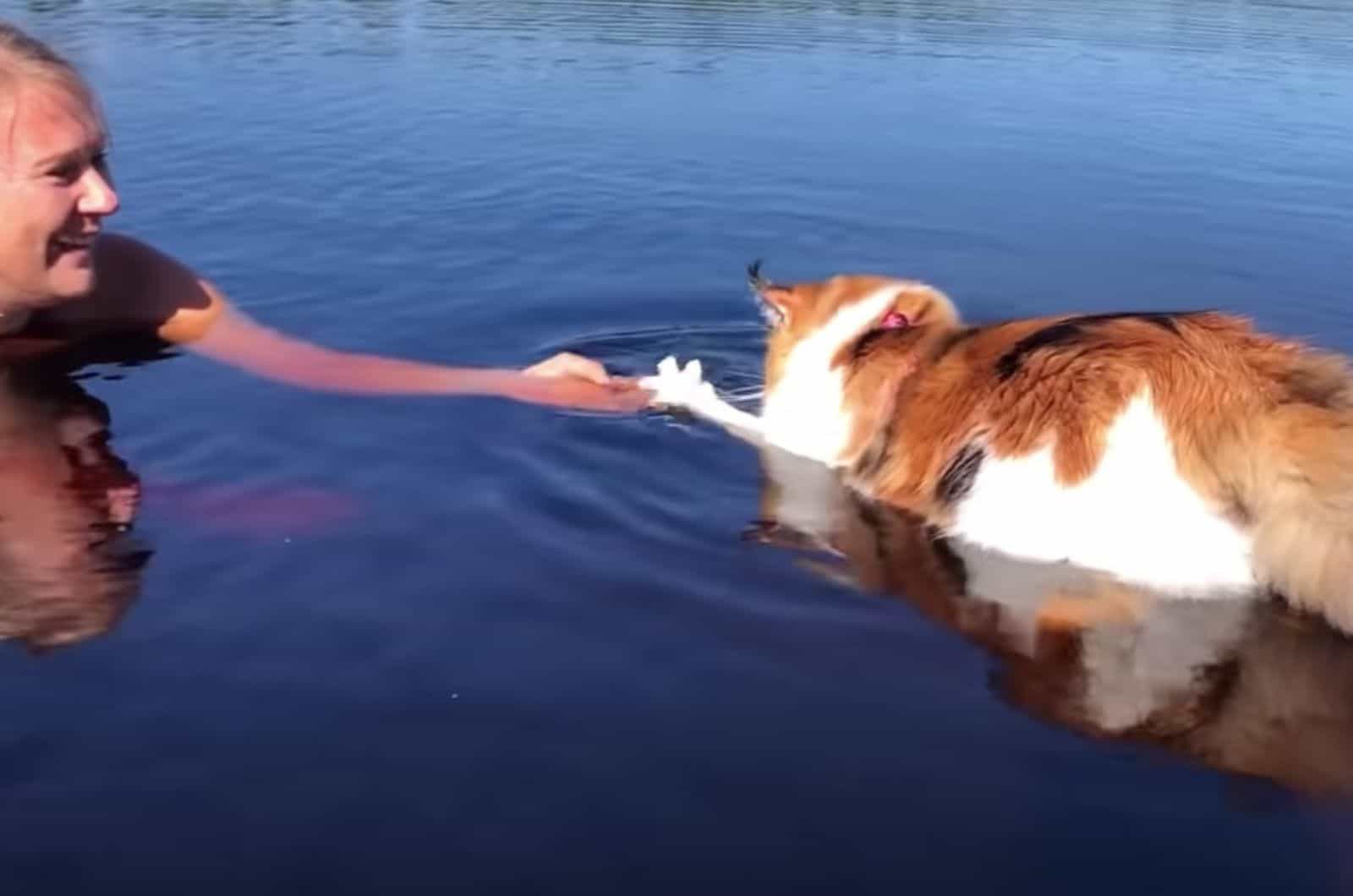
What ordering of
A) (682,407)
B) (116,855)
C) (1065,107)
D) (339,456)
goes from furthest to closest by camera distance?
(1065,107) → (682,407) → (339,456) → (116,855)

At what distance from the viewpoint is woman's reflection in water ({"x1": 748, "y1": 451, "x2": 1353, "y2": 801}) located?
109 inches

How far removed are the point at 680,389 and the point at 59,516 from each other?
6.26 feet

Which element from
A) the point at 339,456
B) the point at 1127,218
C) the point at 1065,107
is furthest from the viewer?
the point at 1065,107

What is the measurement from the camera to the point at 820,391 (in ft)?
13.9

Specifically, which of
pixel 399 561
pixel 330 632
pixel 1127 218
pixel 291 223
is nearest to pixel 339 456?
pixel 399 561

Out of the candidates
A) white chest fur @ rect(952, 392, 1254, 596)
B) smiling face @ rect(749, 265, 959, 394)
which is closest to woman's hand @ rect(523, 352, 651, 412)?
smiling face @ rect(749, 265, 959, 394)

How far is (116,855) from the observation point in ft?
7.77

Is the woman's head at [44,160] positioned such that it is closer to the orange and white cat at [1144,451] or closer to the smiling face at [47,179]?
the smiling face at [47,179]

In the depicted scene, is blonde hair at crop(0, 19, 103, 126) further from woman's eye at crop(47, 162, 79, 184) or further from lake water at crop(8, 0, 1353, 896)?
lake water at crop(8, 0, 1353, 896)

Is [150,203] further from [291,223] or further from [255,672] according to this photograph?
[255,672]

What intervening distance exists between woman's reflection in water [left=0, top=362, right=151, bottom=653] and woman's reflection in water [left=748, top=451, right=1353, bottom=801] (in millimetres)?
1604

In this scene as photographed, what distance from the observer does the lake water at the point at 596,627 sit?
2.45m

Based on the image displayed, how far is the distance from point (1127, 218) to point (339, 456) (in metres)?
4.97

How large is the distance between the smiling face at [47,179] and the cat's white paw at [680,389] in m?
1.73
